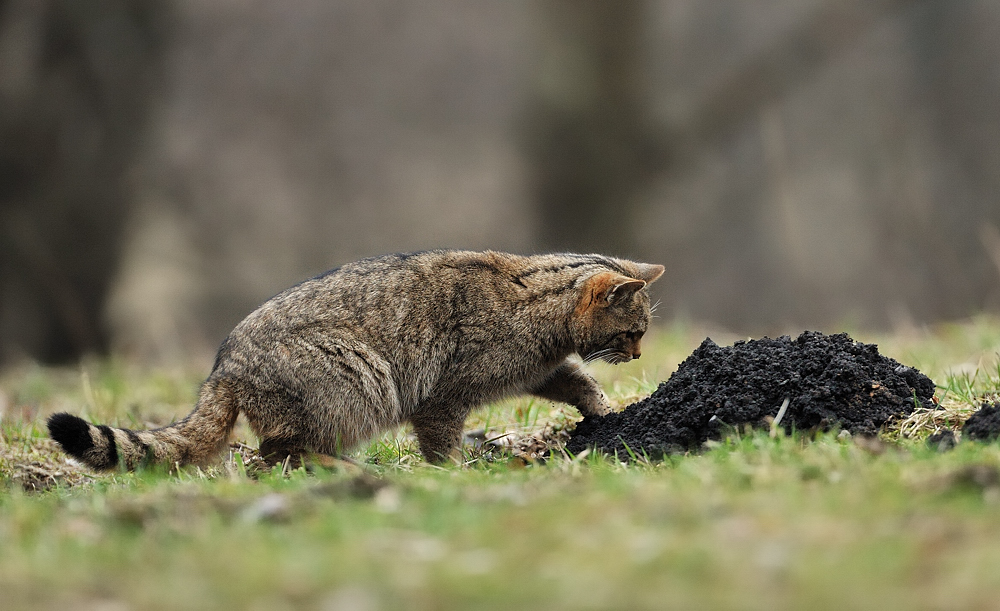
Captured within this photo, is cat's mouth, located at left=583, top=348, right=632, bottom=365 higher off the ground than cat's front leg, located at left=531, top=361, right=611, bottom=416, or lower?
higher

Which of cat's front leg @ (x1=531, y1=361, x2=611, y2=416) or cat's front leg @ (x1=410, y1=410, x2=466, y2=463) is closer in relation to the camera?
cat's front leg @ (x1=410, y1=410, x2=466, y2=463)

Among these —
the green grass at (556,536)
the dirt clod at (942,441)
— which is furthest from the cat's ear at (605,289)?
the dirt clod at (942,441)

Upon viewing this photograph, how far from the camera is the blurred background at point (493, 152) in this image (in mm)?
10938

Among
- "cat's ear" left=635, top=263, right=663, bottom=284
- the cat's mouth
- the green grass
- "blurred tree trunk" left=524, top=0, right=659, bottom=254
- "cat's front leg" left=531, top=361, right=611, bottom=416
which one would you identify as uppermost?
"blurred tree trunk" left=524, top=0, right=659, bottom=254

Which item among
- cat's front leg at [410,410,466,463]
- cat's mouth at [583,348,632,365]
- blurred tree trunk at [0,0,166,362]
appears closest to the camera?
cat's front leg at [410,410,466,463]

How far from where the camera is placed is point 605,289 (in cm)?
586

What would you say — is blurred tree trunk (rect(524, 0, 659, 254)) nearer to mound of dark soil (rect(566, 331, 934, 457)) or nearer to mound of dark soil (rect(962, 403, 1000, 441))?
mound of dark soil (rect(566, 331, 934, 457))

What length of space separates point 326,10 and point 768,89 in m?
11.0

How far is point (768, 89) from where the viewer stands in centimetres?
1221

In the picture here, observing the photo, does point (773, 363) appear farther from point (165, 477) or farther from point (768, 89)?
point (768, 89)

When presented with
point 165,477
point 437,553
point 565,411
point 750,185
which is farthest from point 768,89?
point 437,553

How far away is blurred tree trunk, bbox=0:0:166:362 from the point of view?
10523 millimetres

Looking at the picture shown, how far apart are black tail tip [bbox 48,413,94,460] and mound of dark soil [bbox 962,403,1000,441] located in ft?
12.7

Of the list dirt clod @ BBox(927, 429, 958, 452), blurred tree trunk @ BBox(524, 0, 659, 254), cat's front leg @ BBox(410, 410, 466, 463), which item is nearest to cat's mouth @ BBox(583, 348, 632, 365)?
cat's front leg @ BBox(410, 410, 466, 463)
